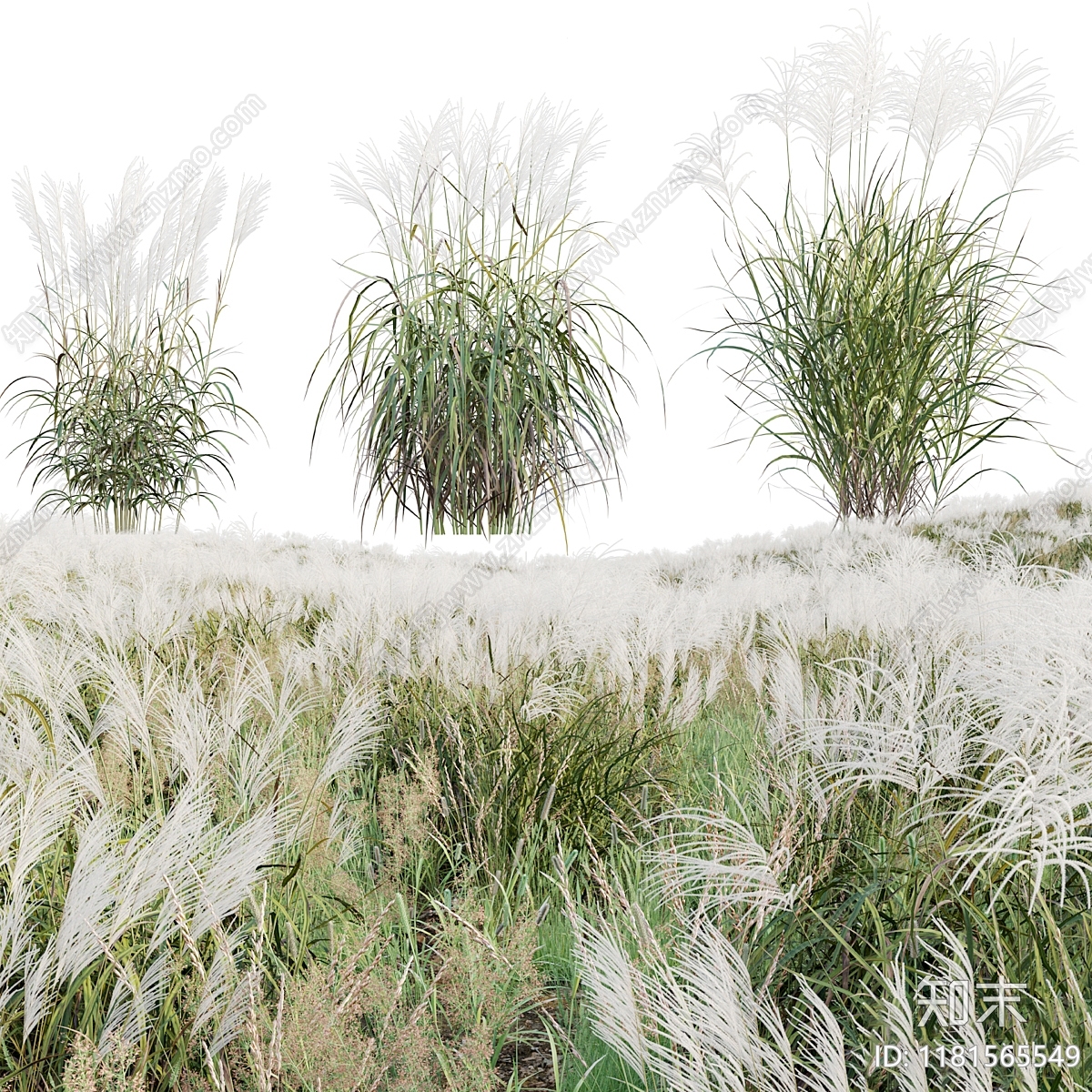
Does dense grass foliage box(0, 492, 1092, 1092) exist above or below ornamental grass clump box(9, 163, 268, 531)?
below

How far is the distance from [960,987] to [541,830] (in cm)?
66

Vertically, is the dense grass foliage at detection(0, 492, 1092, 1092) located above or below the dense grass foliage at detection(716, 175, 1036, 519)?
below

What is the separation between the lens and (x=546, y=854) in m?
1.22

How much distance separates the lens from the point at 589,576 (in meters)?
2.74

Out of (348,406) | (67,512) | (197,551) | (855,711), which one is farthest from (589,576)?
(67,512)

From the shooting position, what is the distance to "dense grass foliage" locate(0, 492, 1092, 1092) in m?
0.70

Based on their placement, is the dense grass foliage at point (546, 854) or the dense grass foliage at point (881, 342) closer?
the dense grass foliage at point (546, 854)

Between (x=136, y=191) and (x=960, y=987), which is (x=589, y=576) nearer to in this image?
(x=960, y=987)

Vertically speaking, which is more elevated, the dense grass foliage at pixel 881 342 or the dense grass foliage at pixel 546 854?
the dense grass foliage at pixel 881 342

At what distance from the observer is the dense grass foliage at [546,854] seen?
0.70 m

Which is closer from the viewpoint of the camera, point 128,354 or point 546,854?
point 546,854

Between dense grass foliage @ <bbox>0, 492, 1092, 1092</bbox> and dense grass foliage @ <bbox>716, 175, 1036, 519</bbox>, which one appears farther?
dense grass foliage @ <bbox>716, 175, 1036, 519</bbox>

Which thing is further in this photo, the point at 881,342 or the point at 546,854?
the point at 881,342

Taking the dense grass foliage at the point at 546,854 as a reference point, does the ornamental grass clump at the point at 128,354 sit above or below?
above
